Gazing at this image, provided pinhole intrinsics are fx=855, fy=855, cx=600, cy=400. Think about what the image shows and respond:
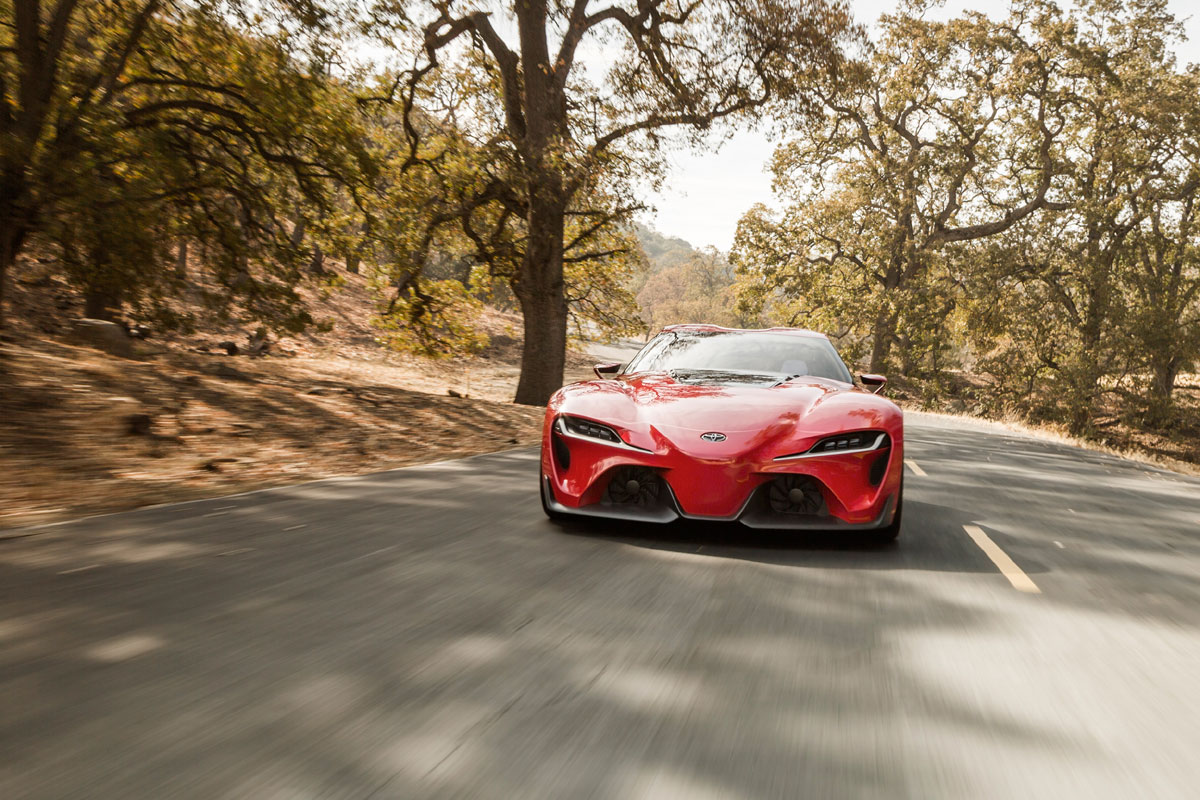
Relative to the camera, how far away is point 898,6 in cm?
3031

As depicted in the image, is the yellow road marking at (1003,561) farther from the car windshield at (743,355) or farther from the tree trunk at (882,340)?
the tree trunk at (882,340)

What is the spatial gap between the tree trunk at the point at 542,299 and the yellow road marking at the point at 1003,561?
10.8 m

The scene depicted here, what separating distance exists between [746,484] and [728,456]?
0.16 m

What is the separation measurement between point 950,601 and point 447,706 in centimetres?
233

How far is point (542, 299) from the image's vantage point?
1614cm

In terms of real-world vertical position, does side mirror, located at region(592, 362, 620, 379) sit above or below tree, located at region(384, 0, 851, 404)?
below

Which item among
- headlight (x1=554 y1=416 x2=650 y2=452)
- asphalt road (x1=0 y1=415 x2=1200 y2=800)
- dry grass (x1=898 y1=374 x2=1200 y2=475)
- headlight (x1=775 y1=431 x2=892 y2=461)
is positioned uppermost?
headlight (x1=775 y1=431 x2=892 y2=461)

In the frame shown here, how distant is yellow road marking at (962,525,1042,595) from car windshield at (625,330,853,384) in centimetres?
124

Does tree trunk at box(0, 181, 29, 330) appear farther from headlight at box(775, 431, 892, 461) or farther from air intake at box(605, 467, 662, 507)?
headlight at box(775, 431, 892, 461)

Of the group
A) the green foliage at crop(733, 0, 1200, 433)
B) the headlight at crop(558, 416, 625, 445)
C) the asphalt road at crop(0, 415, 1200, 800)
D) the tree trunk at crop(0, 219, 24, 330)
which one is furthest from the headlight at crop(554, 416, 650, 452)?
the green foliage at crop(733, 0, 1200, 433)

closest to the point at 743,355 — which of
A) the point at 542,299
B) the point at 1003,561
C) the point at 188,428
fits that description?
the point at 1003,561

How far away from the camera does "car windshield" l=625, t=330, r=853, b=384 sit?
5.86 m

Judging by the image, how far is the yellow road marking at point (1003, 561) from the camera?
13.1ft

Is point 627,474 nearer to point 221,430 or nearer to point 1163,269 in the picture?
point 221,430
